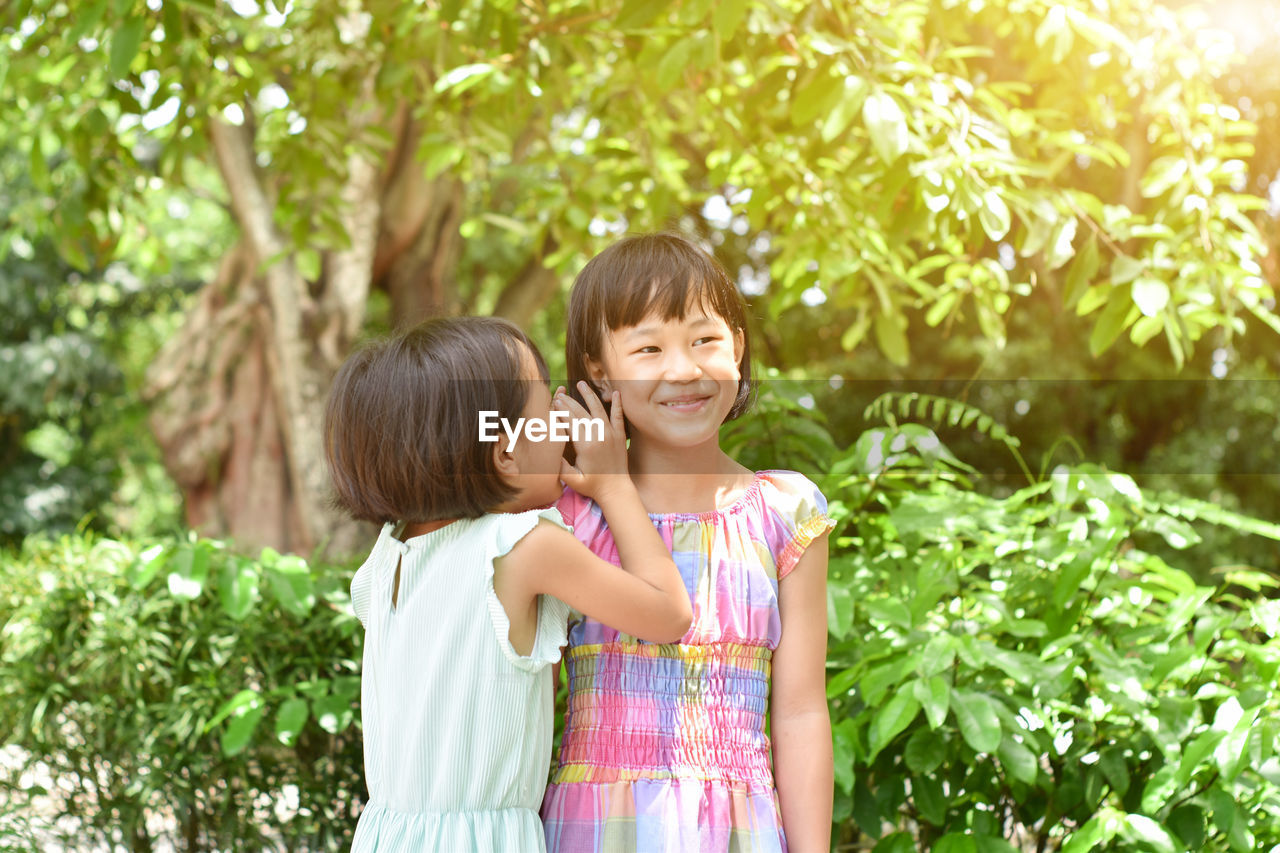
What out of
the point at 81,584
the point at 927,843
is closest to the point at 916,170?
the point at 927,843

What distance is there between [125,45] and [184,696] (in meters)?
1.34

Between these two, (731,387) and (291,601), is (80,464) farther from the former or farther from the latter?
(731,387)

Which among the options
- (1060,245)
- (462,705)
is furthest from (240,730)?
(1060,245)

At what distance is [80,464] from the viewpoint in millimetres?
10734

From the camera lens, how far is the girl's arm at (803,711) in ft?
4.17

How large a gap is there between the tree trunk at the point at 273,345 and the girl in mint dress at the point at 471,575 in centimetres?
426

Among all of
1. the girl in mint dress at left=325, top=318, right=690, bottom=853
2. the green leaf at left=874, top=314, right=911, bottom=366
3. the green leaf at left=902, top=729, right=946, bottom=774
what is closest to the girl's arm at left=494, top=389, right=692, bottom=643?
the girl in mint dress at left=325, top=318, right=690, bottom=853

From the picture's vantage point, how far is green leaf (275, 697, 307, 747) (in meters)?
1.89

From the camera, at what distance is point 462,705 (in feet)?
3.95

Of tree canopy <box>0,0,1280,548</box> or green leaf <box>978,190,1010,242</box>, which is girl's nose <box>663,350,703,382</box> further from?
green leaf <box>978,190,1010,242</box>

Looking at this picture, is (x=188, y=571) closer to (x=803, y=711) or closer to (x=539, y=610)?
(x=539, y=610)

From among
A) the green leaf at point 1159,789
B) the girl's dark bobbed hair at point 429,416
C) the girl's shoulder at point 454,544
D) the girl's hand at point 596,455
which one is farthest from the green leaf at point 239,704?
the green leaf at point 1159,789

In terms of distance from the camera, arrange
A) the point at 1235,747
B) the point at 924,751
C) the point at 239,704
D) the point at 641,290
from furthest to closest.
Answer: the point at 239,704
the point at 924,751
the point at 1235,747
the point at 641,290

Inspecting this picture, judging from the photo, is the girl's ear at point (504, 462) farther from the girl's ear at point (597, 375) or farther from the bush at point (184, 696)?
the bush at point (184, 696)
